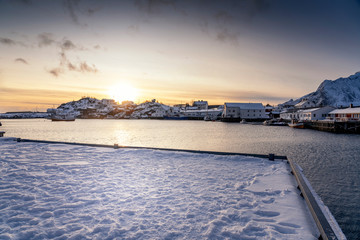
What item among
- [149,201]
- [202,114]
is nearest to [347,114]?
[149,201]

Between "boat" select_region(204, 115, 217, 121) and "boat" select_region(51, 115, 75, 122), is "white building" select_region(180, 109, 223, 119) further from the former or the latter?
"boat" select_region(51, 115, 75, 122)

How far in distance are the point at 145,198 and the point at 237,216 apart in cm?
255

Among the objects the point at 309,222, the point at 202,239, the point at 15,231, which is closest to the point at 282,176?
the point at 309,222

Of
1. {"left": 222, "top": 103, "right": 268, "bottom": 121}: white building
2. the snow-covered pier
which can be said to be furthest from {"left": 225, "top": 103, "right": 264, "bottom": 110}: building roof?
the snow-covered pier

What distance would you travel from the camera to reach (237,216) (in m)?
4.59

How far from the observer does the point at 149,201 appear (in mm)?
5305

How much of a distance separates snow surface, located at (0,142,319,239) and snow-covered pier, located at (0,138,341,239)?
2 cm

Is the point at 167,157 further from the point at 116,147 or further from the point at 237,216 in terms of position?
the point at 237,216

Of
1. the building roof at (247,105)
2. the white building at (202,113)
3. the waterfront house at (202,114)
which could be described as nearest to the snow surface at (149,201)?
the building roof at (247,105)

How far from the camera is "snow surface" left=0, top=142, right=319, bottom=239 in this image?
396 centimetres

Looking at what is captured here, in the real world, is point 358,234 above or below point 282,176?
below

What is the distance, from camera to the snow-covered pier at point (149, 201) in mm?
3963

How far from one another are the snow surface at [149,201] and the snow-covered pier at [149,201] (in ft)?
0.06

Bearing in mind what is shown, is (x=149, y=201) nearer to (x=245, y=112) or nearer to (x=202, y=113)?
(x=245, y=112)
